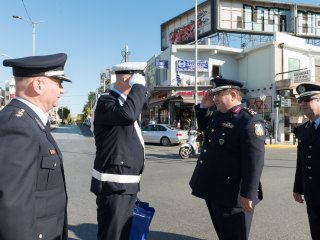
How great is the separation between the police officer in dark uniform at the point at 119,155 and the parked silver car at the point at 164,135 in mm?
19056

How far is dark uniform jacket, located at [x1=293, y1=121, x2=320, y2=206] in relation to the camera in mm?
3654

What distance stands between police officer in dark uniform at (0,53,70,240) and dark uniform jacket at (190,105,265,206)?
163 centimetres

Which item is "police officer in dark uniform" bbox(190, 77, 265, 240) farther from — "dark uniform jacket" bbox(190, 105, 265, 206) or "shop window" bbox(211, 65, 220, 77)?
"shop window" bbox(211, 65, 220, 77)

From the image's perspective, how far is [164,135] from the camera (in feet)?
74.4

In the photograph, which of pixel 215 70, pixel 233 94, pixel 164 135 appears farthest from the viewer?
pixel 215 70

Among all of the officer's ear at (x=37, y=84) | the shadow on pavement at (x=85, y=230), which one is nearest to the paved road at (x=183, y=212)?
the shadow on pavement at (x=85, y=230)

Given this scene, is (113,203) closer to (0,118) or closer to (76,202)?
(0,118)

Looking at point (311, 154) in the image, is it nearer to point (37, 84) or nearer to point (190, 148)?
point (37, 84)

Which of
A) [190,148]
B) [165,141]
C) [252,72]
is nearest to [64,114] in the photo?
[252,72]

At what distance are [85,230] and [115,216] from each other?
7.35ft

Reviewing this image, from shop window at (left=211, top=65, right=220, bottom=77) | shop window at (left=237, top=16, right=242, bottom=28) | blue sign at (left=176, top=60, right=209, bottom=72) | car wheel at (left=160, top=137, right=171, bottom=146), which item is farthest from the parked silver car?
shop window at (left=237, top=16, right=242, bottom=28)

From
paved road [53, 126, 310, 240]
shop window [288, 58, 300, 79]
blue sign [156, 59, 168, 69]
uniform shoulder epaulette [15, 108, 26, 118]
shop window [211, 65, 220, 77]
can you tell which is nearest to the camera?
uniform shoulder epaulette [15, 108, 26, 118]

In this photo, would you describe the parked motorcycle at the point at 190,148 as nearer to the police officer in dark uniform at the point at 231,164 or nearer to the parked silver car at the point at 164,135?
the parked silver car at the point at 164,135

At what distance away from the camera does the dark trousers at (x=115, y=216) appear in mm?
3049
